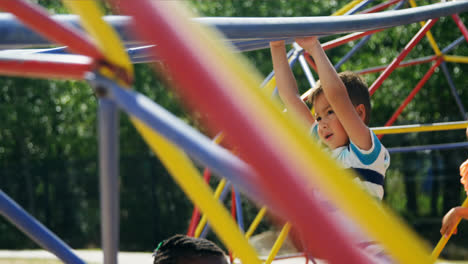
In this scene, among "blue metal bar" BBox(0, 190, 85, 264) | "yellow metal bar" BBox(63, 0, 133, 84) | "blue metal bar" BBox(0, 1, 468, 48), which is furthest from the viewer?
"blue metal bar" BBox(0, 190, 85, 264)

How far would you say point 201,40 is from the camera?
784mm

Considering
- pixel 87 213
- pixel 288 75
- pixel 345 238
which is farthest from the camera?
pixel 87 213

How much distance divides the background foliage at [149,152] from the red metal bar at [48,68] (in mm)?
9089

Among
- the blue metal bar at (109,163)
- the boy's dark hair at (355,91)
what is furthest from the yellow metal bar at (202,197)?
the boy's dark hair at (355,91)

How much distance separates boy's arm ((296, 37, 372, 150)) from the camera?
1.76 metres

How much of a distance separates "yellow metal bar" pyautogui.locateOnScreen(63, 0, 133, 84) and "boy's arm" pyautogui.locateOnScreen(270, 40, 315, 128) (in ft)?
3.57

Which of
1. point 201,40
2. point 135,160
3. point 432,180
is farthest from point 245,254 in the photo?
point 135,160

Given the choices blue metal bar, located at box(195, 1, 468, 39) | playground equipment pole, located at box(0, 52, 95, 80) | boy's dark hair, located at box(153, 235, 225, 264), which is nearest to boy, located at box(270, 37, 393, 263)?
blue metal bar, located at box(195, 1, 468, 39)

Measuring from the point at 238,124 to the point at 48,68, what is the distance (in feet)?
1.53

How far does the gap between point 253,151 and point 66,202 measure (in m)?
12.7

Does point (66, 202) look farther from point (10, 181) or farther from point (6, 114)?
point (6, 114)

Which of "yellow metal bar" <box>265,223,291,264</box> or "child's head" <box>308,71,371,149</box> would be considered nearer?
"child's head" <box>308,71,371,149</box>

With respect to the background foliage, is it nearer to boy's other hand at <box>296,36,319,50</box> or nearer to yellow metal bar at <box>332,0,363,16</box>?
yellow metal bar at <box>332,0,363,16</box>

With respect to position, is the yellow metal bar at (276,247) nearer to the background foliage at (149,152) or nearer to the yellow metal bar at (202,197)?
the yellow metal bar at (202,197)
